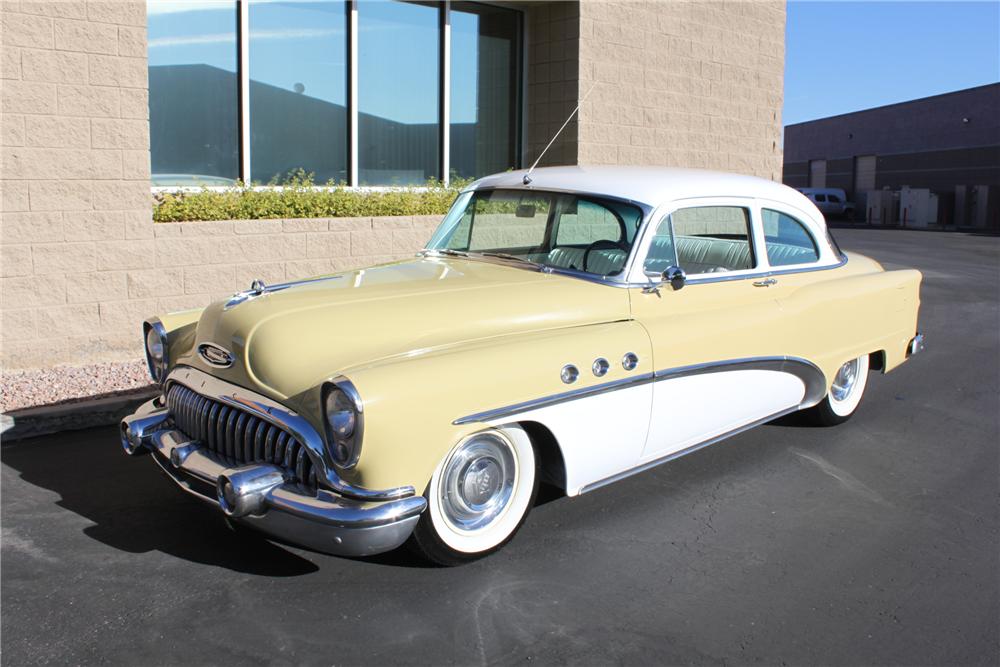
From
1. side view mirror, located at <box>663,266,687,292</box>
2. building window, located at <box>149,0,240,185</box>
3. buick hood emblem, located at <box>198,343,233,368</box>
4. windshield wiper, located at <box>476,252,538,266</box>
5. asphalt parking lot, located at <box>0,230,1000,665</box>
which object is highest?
building window, located at <box>149,0,240,185</box>

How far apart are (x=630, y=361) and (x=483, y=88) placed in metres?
7.63

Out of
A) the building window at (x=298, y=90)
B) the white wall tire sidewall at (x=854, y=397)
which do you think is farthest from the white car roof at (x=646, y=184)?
the building window at (x=298, y=90)

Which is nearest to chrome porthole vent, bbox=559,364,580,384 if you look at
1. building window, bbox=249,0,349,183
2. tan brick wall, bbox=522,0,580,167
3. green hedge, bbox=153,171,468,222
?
green hedge, bbox=153,171,468,222

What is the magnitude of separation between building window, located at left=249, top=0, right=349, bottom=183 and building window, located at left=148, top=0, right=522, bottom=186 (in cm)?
1

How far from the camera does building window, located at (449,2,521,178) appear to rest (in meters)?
10.9

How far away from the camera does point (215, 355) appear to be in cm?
404

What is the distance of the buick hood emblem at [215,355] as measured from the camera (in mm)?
3943

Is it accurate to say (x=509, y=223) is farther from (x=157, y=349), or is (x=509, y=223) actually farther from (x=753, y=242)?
(x=157, y=349)

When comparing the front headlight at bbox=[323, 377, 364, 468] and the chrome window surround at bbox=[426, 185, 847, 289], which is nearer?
the front headlight at bbox=[323, 377, 364, 468]

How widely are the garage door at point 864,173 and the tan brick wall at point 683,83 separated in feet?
116

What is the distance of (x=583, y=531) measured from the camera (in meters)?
4.25

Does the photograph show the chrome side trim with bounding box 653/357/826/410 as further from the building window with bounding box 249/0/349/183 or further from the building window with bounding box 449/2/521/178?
the building window with bounding box 449/2/521/178

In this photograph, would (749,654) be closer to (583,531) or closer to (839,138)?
(583,531)

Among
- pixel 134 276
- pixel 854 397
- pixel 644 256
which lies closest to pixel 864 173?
pixel 854 397
